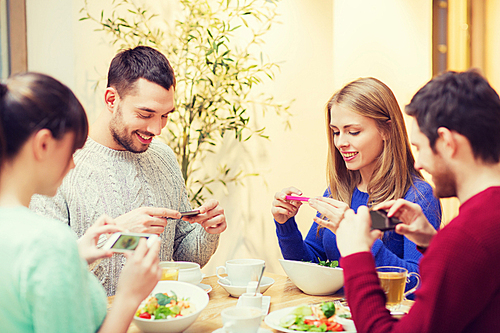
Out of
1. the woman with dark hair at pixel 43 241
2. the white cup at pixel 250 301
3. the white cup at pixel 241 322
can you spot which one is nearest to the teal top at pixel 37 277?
the woman with dark hair at pixel 43 241

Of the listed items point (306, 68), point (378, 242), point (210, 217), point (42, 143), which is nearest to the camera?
point (42, 143)

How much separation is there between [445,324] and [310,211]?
2544mm

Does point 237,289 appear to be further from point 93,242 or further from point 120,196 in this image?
point 120,196

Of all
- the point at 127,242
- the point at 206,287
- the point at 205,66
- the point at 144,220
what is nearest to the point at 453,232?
the point at 127,242

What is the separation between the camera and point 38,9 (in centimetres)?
272

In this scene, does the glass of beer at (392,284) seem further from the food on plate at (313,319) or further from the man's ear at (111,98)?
the man's ear at (111,98)

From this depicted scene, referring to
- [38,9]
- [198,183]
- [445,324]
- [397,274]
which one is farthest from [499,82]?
[38,9]

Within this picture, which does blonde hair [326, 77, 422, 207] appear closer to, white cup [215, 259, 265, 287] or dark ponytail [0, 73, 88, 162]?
white cup [215, 259, 265, 287]

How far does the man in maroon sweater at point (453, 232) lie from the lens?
0.89 meters

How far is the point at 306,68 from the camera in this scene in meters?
3.47

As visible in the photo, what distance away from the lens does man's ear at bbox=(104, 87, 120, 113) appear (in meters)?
1.99

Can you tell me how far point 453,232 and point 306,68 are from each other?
271 cm

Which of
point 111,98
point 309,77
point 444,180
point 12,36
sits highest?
point 12,36

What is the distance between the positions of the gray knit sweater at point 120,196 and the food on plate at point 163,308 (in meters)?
0.63
